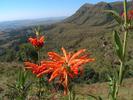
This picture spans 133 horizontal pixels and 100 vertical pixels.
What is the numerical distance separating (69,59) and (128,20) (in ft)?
2.69

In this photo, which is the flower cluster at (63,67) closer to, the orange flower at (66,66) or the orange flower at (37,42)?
the orange flower at (66,66)

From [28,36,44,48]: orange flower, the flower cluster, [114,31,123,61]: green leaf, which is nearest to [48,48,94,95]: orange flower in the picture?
the flower cluster

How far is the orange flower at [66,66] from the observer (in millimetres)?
2801

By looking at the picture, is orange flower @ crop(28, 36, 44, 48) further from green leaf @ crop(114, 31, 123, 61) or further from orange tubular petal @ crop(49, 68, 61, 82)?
orange tubular petal @ crop(49, 68, 61, 82)

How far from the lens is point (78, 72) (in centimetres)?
292

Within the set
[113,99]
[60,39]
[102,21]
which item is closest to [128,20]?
[113,99]

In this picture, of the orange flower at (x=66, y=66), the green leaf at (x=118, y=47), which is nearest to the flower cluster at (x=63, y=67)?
the orange flower at (x=66, y=66)

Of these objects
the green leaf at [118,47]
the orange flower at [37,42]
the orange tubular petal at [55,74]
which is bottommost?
the orange flower at [37,42]

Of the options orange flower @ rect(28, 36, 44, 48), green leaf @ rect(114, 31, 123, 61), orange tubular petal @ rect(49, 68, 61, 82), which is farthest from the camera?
orange flower @ rect(28, 36, 44, 48)

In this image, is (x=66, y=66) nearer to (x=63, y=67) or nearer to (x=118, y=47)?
(x=63, y=67)

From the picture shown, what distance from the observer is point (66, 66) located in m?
2.96

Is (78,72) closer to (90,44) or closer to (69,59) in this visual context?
(69,59)

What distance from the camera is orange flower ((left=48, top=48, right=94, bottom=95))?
2.80 m

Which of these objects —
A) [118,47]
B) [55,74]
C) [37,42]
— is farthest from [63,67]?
[37,42]
